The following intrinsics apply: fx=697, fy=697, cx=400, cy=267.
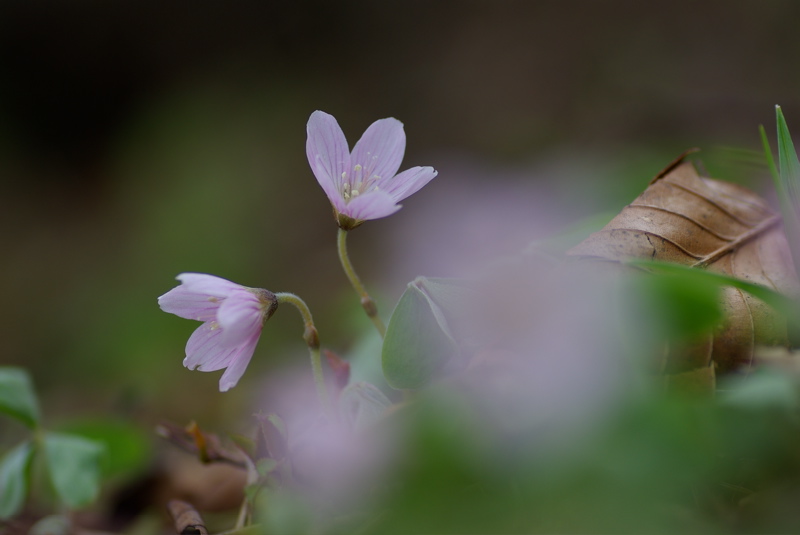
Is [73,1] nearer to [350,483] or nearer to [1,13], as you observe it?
[1,13]

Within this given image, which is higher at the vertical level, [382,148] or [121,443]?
[382,148]

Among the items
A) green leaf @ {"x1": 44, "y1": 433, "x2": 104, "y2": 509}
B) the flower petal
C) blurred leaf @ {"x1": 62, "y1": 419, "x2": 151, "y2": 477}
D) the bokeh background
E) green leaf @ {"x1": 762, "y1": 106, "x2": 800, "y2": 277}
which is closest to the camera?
green leaf @ {"x1": 762, "y1": 106, "x2": 800, "y2": 277}

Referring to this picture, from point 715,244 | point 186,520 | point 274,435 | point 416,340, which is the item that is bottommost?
point 186,520

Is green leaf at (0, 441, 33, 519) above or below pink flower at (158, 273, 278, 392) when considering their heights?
below

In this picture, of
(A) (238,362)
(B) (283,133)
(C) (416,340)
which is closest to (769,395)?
(C) (416,340)

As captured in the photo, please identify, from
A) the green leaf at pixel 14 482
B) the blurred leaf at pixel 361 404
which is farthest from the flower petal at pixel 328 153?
the green leaf at pixel 14 482

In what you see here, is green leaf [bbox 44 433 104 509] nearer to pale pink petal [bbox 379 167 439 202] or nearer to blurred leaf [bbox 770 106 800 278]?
pale pink petal [bbox 379 167 439 202]

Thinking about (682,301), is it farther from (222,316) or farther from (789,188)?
(222,316)

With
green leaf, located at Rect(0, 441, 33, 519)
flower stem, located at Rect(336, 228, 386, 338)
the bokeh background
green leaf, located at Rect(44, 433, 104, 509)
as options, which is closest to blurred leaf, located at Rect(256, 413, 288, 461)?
flower stem, located at Rect(336, 228, 386, 338)
